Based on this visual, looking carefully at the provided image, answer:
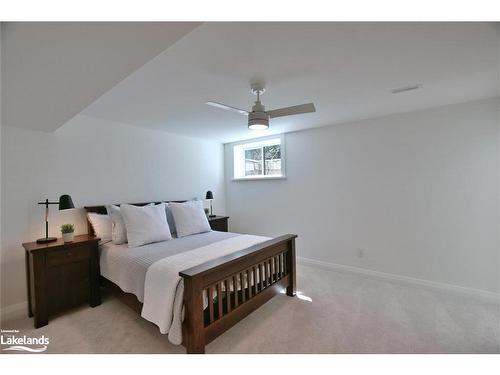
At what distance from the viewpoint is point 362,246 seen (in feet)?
11.2

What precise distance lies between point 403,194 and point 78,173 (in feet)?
13.7

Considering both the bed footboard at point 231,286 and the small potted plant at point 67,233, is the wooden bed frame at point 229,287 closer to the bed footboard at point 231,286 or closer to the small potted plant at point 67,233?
the bed footboard at point 231,286

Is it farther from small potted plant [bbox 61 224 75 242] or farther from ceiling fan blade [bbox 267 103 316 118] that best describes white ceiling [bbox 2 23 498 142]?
small potted plant [bbox 61 224 75 242]

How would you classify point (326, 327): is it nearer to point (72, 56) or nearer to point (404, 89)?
point (404, 89)

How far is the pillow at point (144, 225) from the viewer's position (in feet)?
8.66

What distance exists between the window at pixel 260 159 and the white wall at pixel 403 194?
24 cm

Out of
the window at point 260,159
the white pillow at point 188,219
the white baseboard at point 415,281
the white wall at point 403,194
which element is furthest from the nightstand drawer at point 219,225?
the white baseboard at point 415,281

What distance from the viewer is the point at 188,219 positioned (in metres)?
3.27

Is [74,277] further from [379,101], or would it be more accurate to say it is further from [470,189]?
[470,189]

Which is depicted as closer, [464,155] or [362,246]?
[464,155]

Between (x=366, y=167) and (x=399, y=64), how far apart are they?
175 cm

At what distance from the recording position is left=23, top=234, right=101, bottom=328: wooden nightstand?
7.14 feet

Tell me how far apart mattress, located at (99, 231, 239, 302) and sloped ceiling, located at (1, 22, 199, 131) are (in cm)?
145
